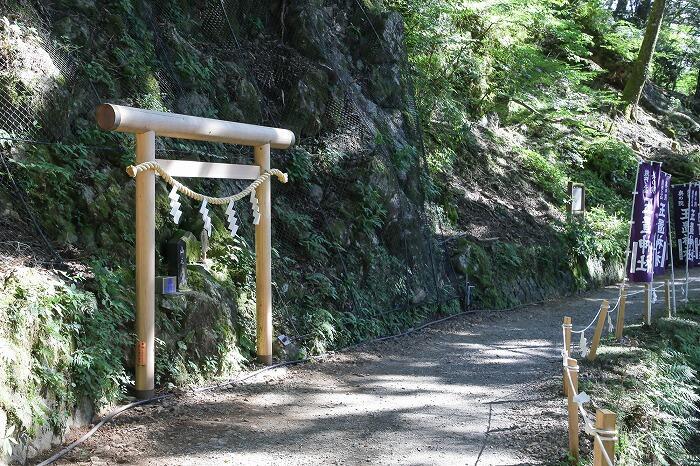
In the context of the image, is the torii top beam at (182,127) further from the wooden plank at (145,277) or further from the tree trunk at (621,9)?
the tree trunk at (621,9)

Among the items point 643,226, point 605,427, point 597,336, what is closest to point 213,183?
point 597,336

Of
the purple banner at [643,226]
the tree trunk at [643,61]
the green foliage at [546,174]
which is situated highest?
the tree trunk at [643,61]

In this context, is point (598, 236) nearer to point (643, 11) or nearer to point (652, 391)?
point (652, 391)

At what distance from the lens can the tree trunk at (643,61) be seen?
22797 mm

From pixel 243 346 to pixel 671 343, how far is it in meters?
6.51

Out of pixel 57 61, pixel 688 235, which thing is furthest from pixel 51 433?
pixel 688 235

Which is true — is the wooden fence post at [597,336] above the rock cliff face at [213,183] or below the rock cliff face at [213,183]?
below

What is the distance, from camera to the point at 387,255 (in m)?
11.7

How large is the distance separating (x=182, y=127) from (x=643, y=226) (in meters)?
7.10

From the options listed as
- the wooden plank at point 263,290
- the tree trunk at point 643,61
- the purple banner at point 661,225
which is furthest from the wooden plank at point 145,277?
the tree trunk at point 643,61

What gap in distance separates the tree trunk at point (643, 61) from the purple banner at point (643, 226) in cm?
1442

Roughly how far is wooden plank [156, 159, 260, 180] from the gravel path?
88.4 inches

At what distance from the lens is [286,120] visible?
11344 millimetres

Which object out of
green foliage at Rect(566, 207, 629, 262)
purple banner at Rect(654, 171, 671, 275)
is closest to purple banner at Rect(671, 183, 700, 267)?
purple banner at Rect(654, 171, 671, 275)
